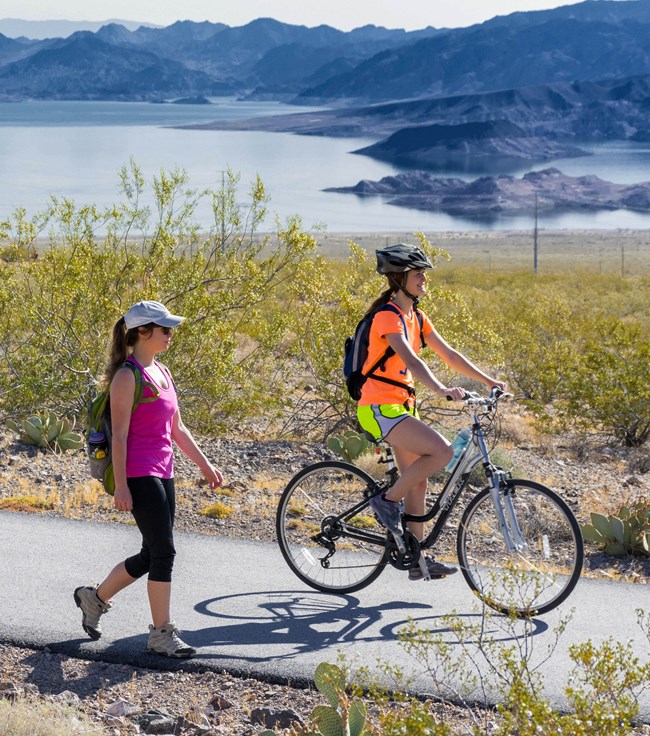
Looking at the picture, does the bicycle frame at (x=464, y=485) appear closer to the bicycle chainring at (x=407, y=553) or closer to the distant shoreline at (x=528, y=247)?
the bicycle chainring at (x=407, y=553)

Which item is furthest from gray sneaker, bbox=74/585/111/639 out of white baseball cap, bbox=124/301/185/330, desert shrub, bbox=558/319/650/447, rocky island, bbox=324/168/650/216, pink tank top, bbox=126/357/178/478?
rocky island, bbox=324/168/650/216

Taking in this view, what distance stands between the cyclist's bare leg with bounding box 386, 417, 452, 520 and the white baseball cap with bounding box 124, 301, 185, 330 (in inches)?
49.5

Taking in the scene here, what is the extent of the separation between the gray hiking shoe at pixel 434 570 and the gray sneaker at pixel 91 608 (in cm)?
158

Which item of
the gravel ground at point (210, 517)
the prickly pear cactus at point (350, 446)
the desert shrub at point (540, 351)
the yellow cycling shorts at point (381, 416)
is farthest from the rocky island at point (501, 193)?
the yellow cycling shorts at point (381, 416)

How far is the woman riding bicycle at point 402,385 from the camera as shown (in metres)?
5.15

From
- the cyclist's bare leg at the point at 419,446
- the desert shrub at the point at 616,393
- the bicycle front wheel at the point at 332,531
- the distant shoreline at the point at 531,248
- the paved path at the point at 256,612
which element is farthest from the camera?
the distant shoreline at the point at 531,248

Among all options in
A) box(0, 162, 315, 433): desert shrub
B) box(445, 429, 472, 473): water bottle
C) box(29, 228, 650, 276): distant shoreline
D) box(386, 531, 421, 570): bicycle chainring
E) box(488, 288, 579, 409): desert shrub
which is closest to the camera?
box(445, 429, 472, 473): water bottle

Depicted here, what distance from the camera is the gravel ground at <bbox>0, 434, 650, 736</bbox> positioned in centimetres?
440

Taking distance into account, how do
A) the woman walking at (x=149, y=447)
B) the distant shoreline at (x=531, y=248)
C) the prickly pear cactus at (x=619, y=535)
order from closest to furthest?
the woman walking at (x=149, y=447) < the prickly pear cactus at (x=619, y=535) < the distant shoreline at (x=531, y=248)

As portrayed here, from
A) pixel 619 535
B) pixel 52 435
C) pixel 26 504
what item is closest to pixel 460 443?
pixel 619 535

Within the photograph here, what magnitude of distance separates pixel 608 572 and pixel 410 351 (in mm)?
2412

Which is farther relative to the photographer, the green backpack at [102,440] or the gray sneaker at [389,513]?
the gray sneaker at [389,513]

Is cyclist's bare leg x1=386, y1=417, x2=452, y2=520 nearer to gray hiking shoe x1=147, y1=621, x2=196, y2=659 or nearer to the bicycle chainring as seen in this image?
the bicycle chainring

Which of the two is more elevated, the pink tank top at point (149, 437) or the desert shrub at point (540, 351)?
the pink tank top at point (149, 437)
